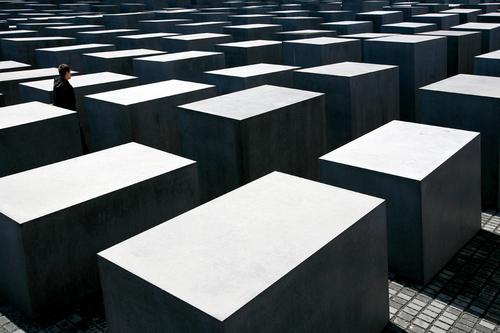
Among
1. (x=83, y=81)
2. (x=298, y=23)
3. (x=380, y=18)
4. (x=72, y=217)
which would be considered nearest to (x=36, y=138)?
(x=72, y=217)

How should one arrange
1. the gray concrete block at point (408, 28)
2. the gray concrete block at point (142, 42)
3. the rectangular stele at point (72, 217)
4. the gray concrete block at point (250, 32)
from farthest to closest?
the gray concrete block at point (250, 32) < the gray concrete block at point (142, 42) < the gray concrete block at point (408, 28) < the rectangular stele at point (72, 217)

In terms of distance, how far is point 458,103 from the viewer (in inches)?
278

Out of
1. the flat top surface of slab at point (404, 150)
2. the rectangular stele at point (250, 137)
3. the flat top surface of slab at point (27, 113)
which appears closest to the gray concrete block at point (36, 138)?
the flat top surface of slab at point (27, 113)

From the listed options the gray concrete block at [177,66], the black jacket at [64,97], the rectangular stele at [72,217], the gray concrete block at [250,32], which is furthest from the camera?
the gray concrete block at [250,32]

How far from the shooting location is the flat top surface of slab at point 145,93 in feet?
26.1

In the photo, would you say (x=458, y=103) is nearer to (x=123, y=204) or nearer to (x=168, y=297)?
(x=123, y=204)

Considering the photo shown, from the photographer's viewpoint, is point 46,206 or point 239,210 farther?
point 46,206

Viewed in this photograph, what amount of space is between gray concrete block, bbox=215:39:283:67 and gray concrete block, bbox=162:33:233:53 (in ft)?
3.63

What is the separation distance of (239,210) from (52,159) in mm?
3876

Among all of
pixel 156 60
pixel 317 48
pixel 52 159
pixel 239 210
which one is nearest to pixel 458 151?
pixel 239 210

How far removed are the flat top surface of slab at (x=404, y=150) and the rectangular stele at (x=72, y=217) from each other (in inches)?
71.6

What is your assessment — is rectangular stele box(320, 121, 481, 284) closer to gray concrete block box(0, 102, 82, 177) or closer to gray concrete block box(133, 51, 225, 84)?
gray concrete block box(0, 102, 82, 177)

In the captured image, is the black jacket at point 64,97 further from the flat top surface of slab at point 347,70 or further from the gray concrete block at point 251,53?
the gray concrete block at point 251,53

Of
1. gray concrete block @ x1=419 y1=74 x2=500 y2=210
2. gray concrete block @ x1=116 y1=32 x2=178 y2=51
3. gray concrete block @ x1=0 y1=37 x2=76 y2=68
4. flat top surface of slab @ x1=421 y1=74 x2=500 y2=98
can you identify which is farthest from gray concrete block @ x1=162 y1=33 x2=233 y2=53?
gray concrete block @ x1=419 y1=74 x2=500 y2=210
